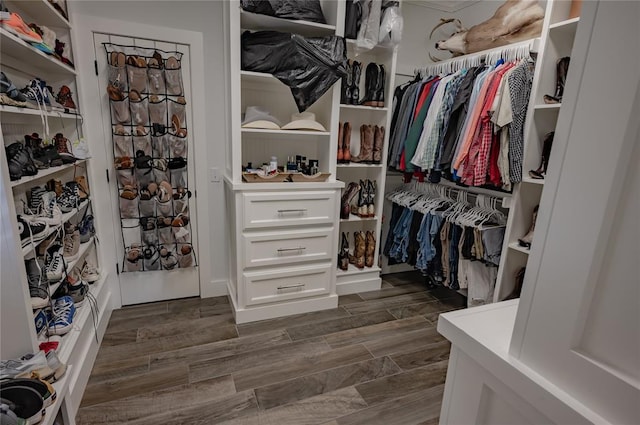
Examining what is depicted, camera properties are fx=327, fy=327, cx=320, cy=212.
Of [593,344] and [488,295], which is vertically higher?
[593,344]

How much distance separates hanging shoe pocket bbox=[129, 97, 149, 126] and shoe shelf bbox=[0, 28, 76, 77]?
35 centimetres

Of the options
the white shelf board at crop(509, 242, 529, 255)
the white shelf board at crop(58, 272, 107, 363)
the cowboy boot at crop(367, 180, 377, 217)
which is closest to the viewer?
the white shelf board at crop(58, 272, 107, 363)

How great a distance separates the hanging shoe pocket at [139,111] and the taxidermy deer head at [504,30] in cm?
230

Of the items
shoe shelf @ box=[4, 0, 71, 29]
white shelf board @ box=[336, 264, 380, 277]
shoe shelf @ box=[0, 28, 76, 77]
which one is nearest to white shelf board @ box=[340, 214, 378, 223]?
white shelf board @ box=[336, 264, 380, 277]

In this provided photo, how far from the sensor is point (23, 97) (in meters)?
1.38

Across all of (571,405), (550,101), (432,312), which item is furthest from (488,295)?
(571,405)

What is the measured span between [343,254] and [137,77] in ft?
6.71

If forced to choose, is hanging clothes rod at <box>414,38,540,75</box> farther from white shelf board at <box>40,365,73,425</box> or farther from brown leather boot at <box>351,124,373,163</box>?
white shelf board at <box>40,365,73,425</box>

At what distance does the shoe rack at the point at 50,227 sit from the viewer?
1200 mm

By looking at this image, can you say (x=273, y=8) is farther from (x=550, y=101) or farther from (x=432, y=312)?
(x=432, y=312)

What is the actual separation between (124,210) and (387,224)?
228cm

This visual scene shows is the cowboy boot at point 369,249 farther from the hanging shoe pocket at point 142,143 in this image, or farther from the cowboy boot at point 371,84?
the hanging shoe pocket at point 142,143

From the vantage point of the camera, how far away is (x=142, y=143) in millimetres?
2283

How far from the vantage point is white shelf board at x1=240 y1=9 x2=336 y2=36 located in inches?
84.3
